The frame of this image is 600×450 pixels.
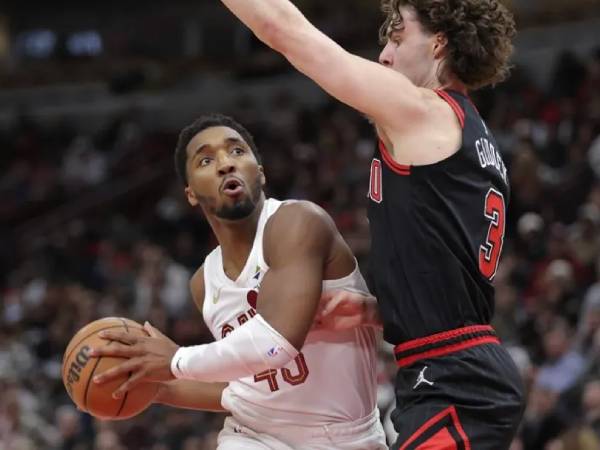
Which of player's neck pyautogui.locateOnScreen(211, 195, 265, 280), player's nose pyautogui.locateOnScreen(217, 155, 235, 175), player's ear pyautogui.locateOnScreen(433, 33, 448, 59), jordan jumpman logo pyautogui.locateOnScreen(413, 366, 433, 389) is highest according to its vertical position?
player's ear pyautogui.locateOnScreen(433, 33, 448, 59)

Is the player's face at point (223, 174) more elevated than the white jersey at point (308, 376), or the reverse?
the player's face at point (223, 174)

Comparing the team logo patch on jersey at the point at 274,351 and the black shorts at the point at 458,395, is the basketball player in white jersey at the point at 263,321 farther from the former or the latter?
the black shorts at the point at 458,395

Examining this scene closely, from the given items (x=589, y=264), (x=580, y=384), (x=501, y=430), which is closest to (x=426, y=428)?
(x=501, y=430)

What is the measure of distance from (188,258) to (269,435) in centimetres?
947

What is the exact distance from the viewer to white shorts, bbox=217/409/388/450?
4449 mm

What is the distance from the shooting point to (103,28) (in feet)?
78.9

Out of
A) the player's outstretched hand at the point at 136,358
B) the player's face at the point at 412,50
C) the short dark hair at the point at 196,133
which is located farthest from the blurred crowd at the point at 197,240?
the player's face at the point at 412,50

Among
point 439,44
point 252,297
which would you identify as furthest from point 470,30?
point 252,297

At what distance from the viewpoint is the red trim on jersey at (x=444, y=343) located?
3.75 metres

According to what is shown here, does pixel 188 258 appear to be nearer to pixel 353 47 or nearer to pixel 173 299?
pixel 173 299

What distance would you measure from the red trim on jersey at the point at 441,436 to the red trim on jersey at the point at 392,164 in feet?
2.59

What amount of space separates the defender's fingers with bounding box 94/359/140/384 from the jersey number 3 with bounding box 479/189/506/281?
133 cm

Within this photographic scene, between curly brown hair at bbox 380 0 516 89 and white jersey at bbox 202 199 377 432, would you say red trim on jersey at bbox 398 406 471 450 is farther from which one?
curly brown hair at bbox 380 0 516 89

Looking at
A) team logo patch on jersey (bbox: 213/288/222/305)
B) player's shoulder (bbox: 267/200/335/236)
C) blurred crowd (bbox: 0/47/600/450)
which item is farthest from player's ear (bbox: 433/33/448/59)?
blurred crowd (bbox: 0/47/600/450)
